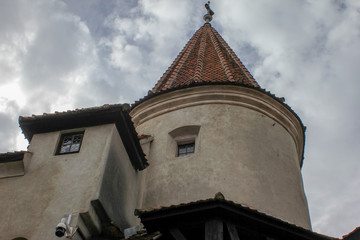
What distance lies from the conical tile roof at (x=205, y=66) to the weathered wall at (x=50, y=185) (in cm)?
510

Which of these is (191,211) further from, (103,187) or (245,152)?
(245,152)

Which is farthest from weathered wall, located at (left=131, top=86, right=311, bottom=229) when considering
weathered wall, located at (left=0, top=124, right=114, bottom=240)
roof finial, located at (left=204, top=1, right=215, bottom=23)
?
roof finial, located at (left=204, top=1, right=215, bottom=23)

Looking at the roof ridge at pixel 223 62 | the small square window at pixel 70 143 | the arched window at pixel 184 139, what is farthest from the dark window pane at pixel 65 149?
the roof ridge at pixel 223 62

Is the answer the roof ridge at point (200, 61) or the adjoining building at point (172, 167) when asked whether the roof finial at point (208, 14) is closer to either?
the roof ridge at point (200, 61)

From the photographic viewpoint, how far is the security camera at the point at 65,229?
9.17 meters

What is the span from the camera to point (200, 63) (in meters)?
17.7

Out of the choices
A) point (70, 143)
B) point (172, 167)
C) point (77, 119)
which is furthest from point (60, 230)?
point (172, 167)

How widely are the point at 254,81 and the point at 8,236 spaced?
10.2m

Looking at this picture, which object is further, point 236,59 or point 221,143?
point 236,59

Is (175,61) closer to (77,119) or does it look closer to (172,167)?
(172,167)

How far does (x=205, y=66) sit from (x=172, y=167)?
5071mm

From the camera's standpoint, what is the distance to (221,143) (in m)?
13.9

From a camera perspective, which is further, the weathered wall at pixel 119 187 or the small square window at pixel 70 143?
the small square window at pixel 70 143

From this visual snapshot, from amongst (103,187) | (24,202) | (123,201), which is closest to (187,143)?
(123,201)
